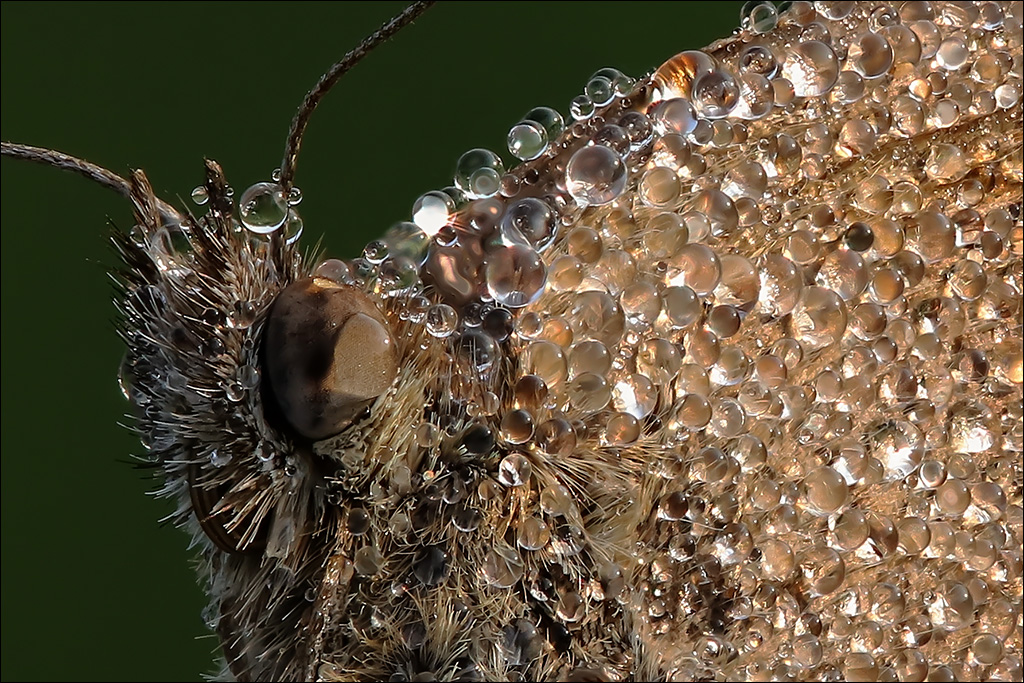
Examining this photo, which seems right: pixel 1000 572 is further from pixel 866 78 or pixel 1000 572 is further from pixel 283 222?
pixel 283 222

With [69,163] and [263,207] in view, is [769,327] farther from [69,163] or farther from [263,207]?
[69,163]

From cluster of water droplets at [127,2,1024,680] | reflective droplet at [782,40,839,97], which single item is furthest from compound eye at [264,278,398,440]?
reflective droplet at [782,40,839,97]

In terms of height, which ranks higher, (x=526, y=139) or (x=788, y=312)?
(x=526, y=139)

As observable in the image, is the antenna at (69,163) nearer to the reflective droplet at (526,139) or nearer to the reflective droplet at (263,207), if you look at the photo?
the reflective droplet at (263,207)

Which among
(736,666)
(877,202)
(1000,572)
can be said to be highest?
(877,202)

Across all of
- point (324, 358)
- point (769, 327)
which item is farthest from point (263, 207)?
point (769, 327)

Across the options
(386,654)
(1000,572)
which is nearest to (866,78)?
(1000,572)

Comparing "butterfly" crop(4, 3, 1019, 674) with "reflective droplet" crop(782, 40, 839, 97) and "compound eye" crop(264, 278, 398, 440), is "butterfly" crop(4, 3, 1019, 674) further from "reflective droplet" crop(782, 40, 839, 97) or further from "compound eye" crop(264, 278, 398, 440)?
"compound eye" crop(264, 278, 398, 440)
